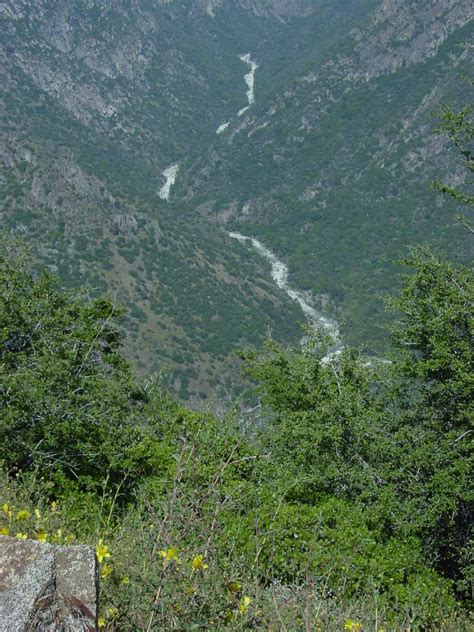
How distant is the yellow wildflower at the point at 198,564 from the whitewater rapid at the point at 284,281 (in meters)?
102

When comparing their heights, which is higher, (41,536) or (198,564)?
(198,564)

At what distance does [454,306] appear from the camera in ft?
41.4

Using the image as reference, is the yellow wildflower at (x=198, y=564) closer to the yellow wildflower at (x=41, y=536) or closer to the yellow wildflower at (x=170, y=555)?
the yellow wildflower at (x=170, y=555)

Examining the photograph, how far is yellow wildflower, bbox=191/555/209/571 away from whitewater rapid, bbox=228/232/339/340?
102216mm

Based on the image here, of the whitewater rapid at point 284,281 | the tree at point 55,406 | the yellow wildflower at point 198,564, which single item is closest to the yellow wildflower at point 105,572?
the yellow wildflower at point 198,564

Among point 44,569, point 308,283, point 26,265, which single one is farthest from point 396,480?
point 308,283

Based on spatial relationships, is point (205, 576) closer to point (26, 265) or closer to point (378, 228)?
point (26, 265)

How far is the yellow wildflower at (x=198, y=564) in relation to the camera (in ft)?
11.1

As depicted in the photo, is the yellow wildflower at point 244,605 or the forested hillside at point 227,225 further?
the forested hillside at point 227,225

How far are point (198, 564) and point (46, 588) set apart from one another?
3.06 ft

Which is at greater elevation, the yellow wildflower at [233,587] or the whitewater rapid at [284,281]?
the yellow wildflower at [233,587]

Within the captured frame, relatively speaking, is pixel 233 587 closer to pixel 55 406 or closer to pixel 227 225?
pixel 55 406

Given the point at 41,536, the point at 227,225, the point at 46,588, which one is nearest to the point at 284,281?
the point at 227,225

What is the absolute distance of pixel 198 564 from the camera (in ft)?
11.2
